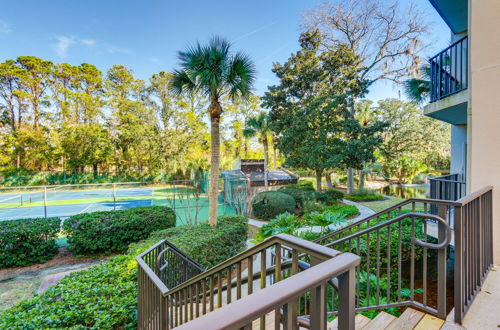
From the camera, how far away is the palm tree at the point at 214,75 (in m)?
6.00

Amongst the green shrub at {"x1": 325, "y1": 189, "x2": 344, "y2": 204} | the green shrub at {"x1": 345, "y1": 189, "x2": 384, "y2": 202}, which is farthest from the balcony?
the green shrub at {"x1": 345, "y1": 189, "x2": 384, "y2": 202}

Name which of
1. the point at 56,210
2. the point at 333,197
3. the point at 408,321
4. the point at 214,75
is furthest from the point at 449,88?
the point at 56,210

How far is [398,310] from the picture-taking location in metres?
3.21

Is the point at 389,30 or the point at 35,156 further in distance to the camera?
the point at 35,156

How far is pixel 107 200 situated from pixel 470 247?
63.0 ft

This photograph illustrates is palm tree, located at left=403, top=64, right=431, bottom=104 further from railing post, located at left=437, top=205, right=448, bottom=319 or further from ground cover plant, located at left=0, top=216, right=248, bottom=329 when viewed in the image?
ground cover plant, located at left=0, top=216, right=248, bottom=329

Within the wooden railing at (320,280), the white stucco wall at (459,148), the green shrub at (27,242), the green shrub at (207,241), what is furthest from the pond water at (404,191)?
the green shrub at (27,242)

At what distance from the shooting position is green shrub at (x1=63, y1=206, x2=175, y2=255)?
6.32 m

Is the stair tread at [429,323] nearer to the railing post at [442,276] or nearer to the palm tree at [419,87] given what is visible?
the railing post at [442,276]

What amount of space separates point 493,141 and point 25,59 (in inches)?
1265

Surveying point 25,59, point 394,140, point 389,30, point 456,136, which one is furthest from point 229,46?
point 25,59

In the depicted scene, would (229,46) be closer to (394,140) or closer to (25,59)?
(394,140)

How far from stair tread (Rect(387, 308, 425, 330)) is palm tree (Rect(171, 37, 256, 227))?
5193mm

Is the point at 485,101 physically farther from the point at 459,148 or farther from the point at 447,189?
the point at 459,148
